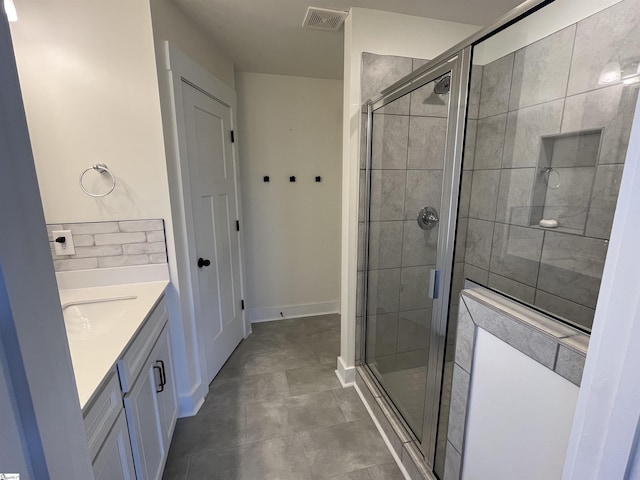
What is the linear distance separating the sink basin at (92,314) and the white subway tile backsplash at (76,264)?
0.23 meters

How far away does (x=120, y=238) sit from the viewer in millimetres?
1596

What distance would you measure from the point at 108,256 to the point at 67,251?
0.19 m

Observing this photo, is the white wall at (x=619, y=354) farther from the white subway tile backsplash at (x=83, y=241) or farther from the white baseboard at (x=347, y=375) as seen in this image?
the white subway tile backsplash at (x=83, y=241)

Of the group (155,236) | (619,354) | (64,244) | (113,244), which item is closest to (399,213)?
(155,236)

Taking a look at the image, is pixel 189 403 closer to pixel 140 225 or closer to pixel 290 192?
pixel 140 225

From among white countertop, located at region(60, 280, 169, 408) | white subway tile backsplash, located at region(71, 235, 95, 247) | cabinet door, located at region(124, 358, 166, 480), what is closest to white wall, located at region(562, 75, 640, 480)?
white countertop, located at region(60, 280, 169, 408)

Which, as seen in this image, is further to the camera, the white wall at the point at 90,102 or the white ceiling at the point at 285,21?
the white ceiling at the point at 285,21

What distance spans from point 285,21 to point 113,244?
5.41 ft

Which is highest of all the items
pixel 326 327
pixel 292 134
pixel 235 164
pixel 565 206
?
pixel 292 134

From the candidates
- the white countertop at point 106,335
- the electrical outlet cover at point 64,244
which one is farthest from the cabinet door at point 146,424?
the electrical outlet cover at point 64,244

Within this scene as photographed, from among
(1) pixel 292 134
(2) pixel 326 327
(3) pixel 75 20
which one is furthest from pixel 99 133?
(2) pixel 326 327

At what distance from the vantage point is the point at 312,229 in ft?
10.0

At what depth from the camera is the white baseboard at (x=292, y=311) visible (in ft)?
10.2

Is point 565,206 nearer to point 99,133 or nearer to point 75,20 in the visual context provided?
point 99,133
